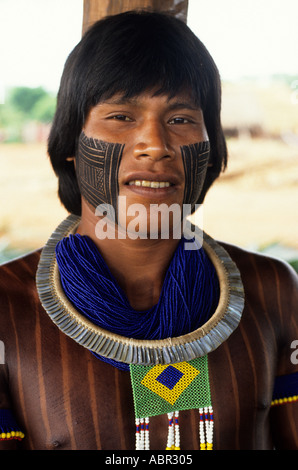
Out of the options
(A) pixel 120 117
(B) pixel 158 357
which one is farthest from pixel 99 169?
(B) pixel 158 357

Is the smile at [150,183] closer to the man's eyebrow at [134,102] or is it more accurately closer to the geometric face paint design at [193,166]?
the geometric face paint design at [193,166]

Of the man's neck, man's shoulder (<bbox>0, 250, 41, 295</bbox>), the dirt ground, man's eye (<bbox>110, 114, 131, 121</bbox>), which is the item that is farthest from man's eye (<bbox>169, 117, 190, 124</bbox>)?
the dirt ground

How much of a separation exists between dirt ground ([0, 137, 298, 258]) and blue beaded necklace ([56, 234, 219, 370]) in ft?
15.1

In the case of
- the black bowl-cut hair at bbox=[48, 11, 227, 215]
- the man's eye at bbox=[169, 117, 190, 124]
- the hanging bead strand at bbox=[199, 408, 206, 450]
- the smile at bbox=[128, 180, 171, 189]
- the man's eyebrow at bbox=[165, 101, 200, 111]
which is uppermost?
the black bowl-cut hair at bbox=[48, 11, 227, 215]

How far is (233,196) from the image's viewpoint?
7.66m

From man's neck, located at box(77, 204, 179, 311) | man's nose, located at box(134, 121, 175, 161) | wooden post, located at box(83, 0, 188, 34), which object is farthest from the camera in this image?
wooden post, located at box(83, 0, 188, 34)

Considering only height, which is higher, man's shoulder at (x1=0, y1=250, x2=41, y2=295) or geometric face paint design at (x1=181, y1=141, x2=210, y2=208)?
geometric face paint design at (x1=181, y1=141, x2=210, y2=208)

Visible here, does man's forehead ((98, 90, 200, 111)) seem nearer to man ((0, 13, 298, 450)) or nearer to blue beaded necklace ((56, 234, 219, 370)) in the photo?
man ((0, 13, 298, 450))

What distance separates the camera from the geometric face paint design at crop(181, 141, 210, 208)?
185cm

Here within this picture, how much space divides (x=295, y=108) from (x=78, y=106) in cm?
588

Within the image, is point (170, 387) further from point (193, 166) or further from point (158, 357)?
point (193, 166)
